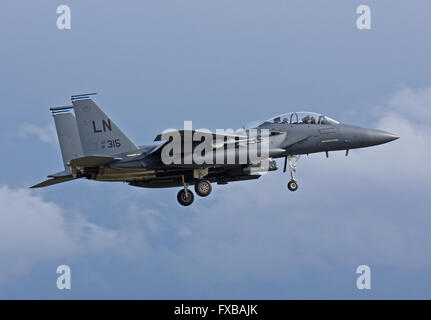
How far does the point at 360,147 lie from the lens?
29000 mm

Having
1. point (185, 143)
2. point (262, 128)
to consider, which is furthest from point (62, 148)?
point (262, 128)

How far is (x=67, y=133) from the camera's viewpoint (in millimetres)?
28984

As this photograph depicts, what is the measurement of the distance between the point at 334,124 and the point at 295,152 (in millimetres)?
1683

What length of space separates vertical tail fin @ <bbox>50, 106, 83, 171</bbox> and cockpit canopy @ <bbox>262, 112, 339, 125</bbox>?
254 inches

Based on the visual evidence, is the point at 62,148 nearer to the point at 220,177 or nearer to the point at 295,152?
the point at 220,177

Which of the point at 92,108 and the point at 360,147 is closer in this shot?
the point at 92,108

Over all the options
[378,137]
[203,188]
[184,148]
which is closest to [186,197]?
[203,188]

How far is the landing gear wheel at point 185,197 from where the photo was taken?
28.5 meters

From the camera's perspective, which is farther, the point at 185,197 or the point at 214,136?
the point at 185,197

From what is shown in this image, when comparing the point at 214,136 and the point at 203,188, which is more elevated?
the point at 214,136

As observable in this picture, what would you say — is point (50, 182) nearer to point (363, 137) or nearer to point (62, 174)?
point (62, 174)

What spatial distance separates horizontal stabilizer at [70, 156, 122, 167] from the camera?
25.8m

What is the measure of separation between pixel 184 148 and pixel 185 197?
2.26m

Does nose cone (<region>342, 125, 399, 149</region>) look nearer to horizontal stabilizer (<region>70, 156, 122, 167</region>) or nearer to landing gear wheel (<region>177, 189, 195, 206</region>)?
landing gear wheel (<region>177, 189, 195, 206</region>)
